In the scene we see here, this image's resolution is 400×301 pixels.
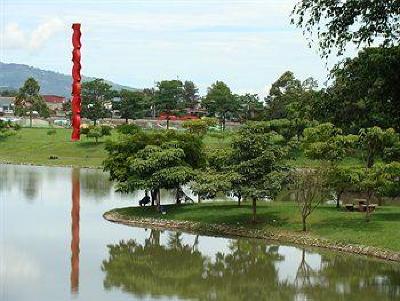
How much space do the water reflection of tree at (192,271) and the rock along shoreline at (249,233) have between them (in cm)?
92

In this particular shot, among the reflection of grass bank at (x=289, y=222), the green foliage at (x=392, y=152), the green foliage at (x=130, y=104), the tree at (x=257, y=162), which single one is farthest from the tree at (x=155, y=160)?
the green foliage at (x=130, y=104)

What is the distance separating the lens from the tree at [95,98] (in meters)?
86.3

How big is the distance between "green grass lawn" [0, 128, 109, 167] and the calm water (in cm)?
3108

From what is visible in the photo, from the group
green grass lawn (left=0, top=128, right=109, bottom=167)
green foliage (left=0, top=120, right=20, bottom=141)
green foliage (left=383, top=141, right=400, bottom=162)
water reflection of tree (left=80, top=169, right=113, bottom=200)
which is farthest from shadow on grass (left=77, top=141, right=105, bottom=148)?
green foliage (left=383, top=141, right=400, bottom=162)

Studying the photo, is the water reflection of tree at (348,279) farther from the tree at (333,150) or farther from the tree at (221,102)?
the tree at (221,102)

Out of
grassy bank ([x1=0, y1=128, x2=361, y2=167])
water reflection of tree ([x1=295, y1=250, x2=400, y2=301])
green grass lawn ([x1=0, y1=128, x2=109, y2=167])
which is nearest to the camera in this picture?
water reflection of tree ([x1=295, y1=250, x2=400, y2=301])

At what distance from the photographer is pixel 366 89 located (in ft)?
37.3

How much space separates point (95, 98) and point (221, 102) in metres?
17.1

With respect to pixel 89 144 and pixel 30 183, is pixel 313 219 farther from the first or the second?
pixel 89 144

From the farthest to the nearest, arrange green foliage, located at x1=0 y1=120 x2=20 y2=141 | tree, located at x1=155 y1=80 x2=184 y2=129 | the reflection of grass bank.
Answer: tree, located at x1=155 y1=80 x2=184 y2=129
green foliage, located at x1=0 y1=120 x2=20 y2=141
the reflection of grass bank

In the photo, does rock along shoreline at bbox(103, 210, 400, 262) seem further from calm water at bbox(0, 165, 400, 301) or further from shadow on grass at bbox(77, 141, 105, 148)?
shadow on grass at bbox(77, 141, 105, 148)

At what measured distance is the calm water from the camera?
18.0 meters

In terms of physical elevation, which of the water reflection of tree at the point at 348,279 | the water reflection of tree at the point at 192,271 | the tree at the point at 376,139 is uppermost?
the tree at the point at 376,139

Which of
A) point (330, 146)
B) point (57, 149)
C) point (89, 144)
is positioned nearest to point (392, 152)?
point (330, 146)
